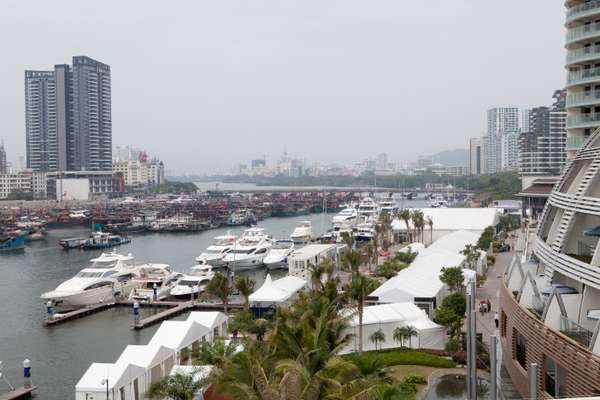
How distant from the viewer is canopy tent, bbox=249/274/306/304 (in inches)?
1049

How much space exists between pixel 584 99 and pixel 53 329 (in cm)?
2268

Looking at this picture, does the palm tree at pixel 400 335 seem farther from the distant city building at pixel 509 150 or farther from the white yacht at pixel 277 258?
the distant city building at pixel 509 150

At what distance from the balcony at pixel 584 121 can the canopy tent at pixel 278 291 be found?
1272 centimetres

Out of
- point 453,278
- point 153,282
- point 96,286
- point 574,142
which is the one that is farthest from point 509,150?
point 453,278

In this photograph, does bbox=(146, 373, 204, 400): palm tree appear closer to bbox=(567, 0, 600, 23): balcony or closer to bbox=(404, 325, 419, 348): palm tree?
bbox=(404, 325, 419, 348): palm tree

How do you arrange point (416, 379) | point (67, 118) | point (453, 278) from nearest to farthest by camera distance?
point (416, 379), point (453, 278), point (67, 118)

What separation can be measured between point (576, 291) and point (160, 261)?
134ft

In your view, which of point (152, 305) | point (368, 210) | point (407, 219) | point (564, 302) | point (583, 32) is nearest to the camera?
point (564, 302)

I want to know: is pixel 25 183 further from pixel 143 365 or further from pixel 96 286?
pixel 143 365

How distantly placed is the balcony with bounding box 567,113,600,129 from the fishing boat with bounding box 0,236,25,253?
49137 millimetres

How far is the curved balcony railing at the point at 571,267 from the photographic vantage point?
11.4 metres

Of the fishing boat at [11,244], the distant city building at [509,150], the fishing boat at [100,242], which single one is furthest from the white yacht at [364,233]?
the distant city building at [509,150]

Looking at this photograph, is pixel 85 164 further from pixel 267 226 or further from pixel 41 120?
pixel 267 226

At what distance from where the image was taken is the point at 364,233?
56969mm
